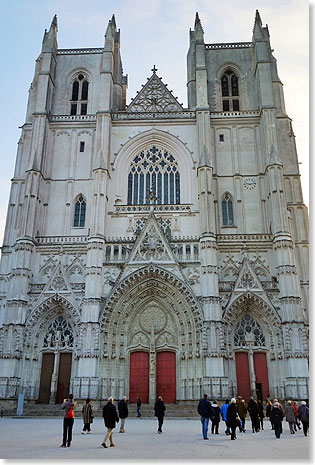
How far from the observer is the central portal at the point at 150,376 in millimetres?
27188

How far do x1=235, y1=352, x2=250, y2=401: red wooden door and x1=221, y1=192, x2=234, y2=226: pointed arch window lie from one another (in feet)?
31.2

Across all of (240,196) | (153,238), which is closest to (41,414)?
(153,238)

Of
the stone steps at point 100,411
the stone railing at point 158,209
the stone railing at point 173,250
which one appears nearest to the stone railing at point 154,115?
the stone railing at point 158,209

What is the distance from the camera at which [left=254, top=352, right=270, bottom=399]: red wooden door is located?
2681 cm

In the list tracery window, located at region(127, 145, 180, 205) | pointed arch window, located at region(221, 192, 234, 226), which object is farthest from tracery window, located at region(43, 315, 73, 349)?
pointed arch window, located at region(221, 192, 234, 226)

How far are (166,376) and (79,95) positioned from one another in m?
24.2

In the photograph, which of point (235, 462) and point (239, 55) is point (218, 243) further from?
point (235, 462)

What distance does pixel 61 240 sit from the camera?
3028 cm

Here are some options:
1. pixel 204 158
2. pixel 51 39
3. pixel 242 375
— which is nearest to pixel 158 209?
pixel 204 158

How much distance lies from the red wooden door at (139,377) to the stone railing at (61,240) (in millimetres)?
8618

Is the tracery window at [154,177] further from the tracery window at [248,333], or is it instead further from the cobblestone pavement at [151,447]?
the cobblestone pavement at [151,447]

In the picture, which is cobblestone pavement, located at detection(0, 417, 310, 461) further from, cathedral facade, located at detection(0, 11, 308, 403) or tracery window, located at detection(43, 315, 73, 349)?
tracery window, located at detection(43, 315, 73, 349)

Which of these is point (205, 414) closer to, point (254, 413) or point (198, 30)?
point (254, 413)

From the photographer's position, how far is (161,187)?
3306cm
